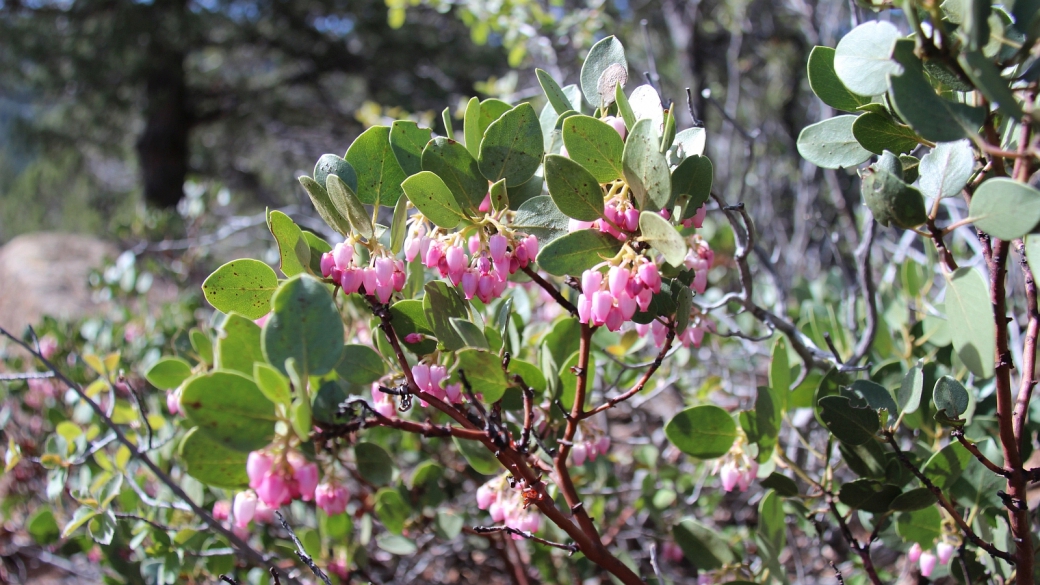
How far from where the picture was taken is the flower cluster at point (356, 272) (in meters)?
0.76

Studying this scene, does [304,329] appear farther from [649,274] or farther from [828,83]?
[828,83]

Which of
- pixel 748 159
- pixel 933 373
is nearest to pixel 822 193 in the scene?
pixel 748 159

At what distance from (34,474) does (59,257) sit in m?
3.76

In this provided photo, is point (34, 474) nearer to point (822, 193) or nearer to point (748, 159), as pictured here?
point (748, 159)

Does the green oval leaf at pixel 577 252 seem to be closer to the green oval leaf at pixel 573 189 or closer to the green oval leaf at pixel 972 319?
the green oval leaf at pixel 573 189

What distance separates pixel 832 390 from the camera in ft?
3.12

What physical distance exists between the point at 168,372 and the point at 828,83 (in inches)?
38.7

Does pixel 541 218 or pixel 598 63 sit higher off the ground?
pixel 598 63

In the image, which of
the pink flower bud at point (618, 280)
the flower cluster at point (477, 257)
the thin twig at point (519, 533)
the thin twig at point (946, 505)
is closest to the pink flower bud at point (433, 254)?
the flower cluster at point (477, 257)

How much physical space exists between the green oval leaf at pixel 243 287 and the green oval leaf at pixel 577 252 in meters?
0.31

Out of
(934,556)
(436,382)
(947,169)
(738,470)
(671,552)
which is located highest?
(947,169)

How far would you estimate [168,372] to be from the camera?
40.6 inches

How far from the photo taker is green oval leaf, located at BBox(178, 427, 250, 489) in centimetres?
62

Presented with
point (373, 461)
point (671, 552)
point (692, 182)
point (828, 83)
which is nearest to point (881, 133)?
point (828, 83)
